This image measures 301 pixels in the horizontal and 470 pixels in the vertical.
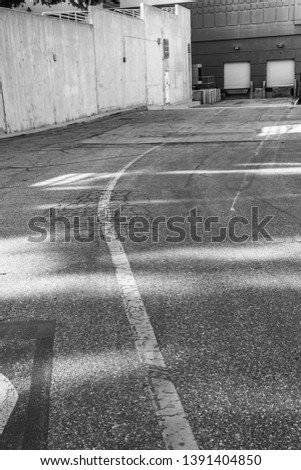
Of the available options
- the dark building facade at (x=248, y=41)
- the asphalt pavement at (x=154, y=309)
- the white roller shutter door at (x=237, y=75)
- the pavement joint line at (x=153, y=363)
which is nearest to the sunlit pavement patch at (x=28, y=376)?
the asphalt pavement at (x=154, y=309)

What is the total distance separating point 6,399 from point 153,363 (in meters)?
0.96

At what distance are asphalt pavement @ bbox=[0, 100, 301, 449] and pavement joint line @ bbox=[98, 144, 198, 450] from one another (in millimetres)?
26

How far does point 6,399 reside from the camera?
3.31 meters

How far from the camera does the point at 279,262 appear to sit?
5.74 metres

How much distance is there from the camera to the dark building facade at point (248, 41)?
46781mm

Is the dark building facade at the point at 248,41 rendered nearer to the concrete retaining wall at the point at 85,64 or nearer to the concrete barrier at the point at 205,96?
the concrete barrier at the point at 205,96

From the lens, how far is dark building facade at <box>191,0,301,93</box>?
46781mm

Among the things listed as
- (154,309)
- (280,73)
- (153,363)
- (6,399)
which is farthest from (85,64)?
(6,399)

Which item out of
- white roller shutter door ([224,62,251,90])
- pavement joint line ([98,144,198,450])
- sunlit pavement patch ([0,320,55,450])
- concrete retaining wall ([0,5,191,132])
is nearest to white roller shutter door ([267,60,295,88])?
white roller shutter door ([224,62,251,90])

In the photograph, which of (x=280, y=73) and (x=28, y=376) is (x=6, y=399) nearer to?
(x=28, y=376)

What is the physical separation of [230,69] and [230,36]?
279 centimetres

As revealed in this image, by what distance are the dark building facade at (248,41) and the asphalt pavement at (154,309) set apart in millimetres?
39992

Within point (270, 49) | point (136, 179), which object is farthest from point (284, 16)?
point (136, 179)

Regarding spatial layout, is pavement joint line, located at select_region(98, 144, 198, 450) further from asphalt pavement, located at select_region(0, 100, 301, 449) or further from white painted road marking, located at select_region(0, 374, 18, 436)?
white painted road marking, located at select_region(0, 374, 18, 436)
